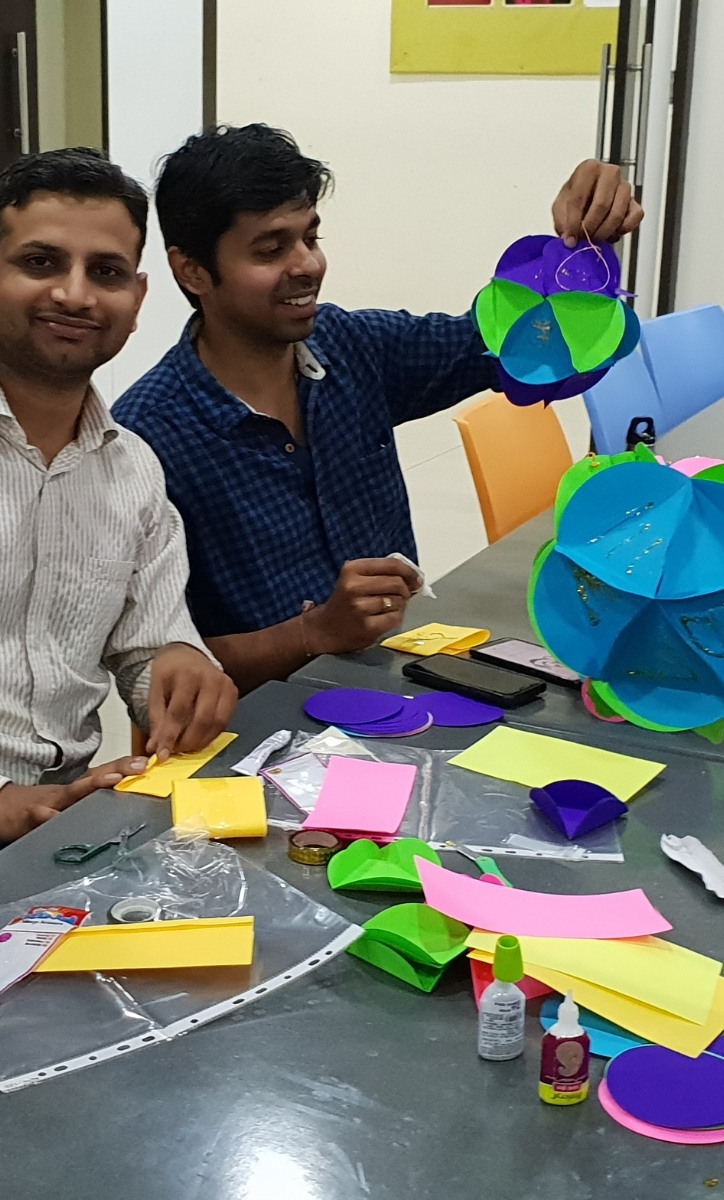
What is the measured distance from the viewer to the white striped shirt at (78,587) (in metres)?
1.46

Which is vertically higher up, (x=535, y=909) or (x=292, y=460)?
(x=292, y=460)

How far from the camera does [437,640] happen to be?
1652mm

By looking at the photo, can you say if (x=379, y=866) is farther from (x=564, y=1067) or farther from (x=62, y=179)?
(x=62, y=179)

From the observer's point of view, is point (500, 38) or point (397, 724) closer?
point (397, 724)

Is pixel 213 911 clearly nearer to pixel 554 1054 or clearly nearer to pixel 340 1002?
pixel 340 1002

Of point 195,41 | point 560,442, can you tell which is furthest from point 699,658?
point 195,41

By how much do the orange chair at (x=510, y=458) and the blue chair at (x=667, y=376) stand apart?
141mm

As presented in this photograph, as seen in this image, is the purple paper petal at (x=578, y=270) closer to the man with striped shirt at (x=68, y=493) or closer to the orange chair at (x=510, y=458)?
the man with striped shirt at (x=68, y=493)

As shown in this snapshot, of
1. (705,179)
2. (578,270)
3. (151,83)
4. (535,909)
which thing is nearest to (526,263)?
(578,270)

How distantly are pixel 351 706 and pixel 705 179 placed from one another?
2216 millimetres

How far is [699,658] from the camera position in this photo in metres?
1.36

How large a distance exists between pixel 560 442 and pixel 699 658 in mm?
1323

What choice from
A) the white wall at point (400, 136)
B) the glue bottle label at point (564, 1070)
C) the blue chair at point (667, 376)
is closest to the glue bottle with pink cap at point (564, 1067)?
the glue bottle label at point (564, 1070)

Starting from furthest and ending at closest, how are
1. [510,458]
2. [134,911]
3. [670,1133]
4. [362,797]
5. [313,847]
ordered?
[510,458] → [362,797] → [313,847] → [134,911] → [670,1133]
